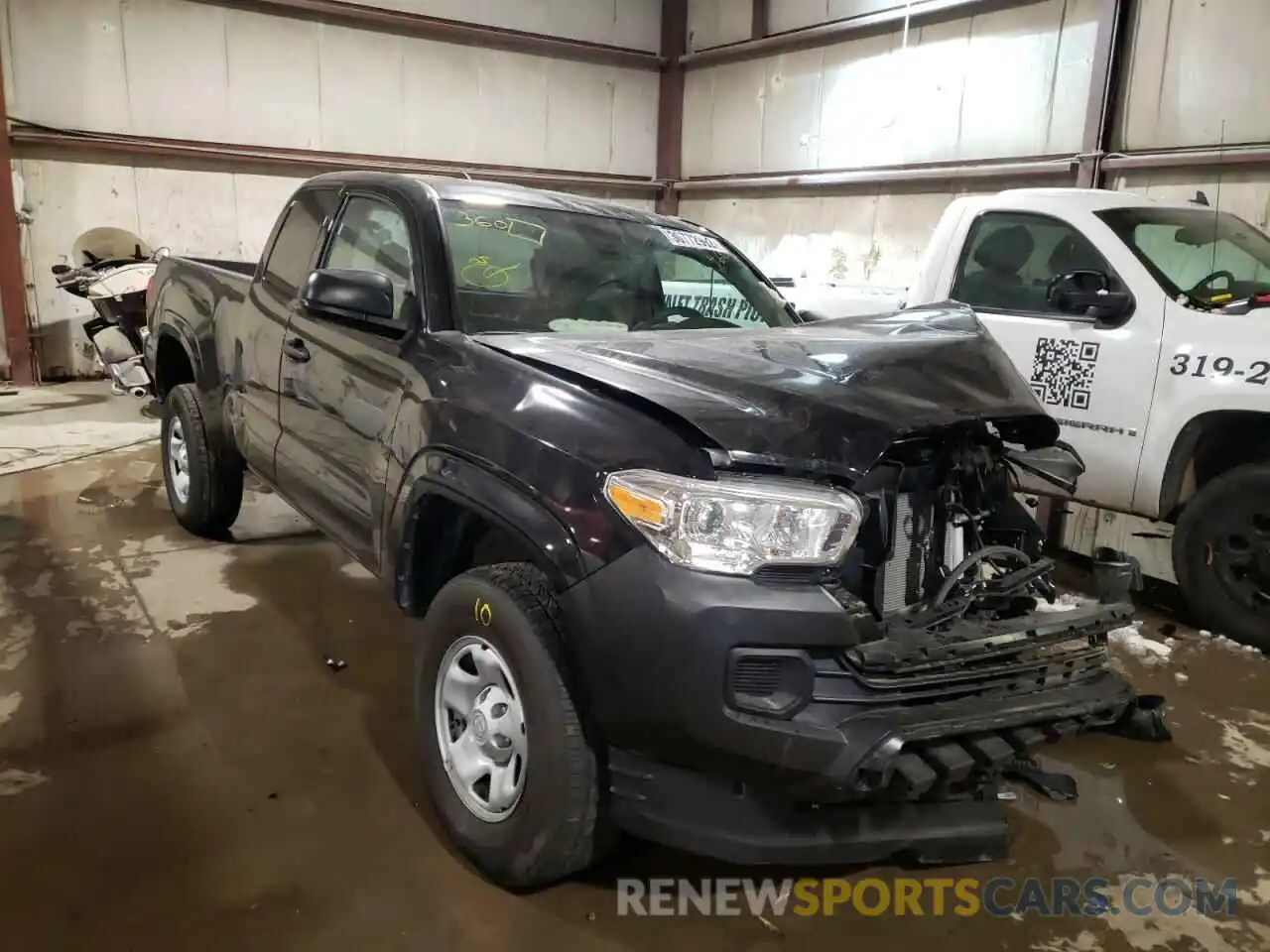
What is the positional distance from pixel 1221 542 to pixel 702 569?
3.32 meters

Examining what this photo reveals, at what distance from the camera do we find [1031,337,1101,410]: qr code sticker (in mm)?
4480

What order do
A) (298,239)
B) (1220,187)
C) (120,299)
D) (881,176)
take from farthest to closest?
(881,176) < (120,299) < (1220,187) < (298,239)

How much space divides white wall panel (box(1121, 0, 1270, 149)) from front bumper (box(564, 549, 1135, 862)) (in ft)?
22.2

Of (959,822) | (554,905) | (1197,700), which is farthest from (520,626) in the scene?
(1197,700)

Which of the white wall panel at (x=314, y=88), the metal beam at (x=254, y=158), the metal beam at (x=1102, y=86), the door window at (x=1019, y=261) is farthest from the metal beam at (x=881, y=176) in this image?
the door window at (x=1019, y=261)

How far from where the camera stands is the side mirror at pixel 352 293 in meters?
2.66

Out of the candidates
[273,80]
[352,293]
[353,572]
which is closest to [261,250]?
[273,80]

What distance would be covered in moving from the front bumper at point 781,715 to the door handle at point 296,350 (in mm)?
1845

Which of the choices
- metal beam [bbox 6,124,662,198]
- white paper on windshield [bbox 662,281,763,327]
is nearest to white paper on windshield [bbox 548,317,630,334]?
white paper on windshield [bbox 662,281,763,327]

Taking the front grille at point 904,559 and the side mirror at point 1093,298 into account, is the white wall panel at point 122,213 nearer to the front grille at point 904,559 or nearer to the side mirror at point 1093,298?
the side mirror at point 1093,298

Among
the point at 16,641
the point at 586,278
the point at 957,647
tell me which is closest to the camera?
the point at 957,647

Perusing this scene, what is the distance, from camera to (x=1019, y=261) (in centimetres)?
491

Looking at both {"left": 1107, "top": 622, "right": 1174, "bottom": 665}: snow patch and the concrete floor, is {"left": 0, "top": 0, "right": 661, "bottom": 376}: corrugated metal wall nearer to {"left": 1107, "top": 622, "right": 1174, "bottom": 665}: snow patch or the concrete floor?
the concrete floor

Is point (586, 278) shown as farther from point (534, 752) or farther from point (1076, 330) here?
point (1076, 330)
